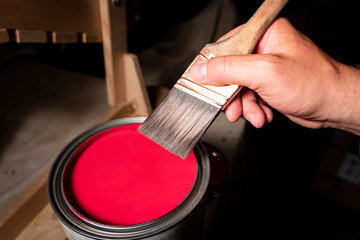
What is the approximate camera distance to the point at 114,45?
0.91 meters

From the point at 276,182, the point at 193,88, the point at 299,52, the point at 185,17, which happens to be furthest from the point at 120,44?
the point at 185,17

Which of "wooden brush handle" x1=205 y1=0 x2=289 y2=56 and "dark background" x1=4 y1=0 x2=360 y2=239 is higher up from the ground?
"wooden brush handle" x1=205 y1=0 x2=289 y2=56

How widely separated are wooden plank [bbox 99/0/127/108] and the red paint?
378mm

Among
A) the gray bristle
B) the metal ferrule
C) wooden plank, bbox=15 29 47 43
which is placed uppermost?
wooden plank, bbox=15 29 47 43

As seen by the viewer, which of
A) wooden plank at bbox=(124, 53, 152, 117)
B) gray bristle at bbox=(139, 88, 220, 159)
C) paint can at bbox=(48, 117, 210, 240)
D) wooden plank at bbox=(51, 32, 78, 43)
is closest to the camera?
paint can at bbox=(48, 117, 210, 240)

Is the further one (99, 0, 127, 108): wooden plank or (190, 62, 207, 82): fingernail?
(99, 0, 127, 108): wooden plank

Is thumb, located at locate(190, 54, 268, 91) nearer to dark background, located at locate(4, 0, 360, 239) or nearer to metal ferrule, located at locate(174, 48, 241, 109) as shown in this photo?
metal ferrule, located at locate(174, 48, 241, 109)

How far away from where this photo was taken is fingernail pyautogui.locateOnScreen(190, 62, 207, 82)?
59 cm

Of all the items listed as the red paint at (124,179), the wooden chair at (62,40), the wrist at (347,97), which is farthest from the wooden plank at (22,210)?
the wrist at (347,97)

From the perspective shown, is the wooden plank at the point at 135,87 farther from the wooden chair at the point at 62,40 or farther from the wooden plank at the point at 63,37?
the wooden plank at the point at 63,37

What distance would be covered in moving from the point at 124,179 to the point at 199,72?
0.97 ft

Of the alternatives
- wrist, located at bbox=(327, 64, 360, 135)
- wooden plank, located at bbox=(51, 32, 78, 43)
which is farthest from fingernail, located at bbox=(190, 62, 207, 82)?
wooden plank, located at bbox=(51, 32, 78, 43)

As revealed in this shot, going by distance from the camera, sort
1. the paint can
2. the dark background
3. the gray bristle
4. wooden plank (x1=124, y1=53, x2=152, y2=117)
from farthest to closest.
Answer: the dark background → wooden plank (x1=124, y1=53, x2=152, y2=117) → the gray bristle → the paint can

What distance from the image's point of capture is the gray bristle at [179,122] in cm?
56
